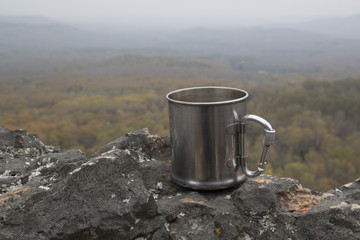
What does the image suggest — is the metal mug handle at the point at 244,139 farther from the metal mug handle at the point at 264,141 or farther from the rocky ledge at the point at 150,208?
the rocky ledge at the point at 150,208

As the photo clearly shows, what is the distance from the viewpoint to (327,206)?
1938mm

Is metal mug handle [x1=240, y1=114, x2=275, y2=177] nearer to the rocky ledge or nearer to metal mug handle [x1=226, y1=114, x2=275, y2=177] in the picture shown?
metal mug handle [x1=226, y1=114, x2=275, y2=177]

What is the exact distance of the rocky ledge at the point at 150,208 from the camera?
164 cm

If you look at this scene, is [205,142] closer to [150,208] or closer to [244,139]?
[244,139]

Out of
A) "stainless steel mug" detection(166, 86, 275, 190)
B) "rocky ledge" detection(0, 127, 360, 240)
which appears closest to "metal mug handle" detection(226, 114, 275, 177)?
"stainless steel mug" detection(166, 86, 275, 190)

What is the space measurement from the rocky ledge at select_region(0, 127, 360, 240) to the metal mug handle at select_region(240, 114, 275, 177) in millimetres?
126

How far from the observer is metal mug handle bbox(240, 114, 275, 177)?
1.94 meters

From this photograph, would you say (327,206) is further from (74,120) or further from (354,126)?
(354,126)

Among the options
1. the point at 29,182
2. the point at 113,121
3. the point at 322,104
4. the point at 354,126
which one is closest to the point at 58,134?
the point at 113,121

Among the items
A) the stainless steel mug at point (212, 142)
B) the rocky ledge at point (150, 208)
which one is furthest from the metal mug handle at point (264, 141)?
the rocky ledge at point (150, 208)

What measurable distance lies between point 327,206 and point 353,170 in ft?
94.0

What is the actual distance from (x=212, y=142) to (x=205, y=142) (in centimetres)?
5

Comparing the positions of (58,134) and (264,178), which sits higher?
(264,178)

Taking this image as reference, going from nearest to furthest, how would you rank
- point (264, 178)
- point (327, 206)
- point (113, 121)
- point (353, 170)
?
1. point (327, 206)
2. point (264, 178)
3. point (113, 121)
4. point (353, 170)
